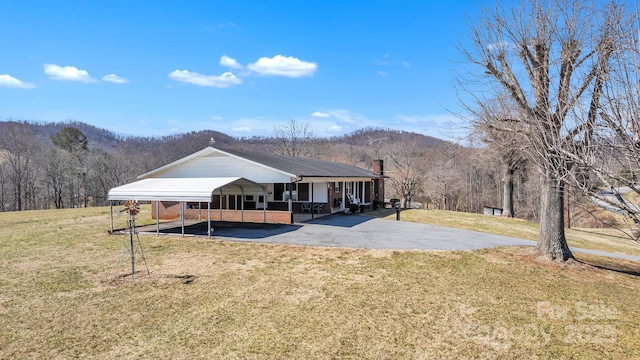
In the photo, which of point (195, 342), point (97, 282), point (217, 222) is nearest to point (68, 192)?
point (217, 222)

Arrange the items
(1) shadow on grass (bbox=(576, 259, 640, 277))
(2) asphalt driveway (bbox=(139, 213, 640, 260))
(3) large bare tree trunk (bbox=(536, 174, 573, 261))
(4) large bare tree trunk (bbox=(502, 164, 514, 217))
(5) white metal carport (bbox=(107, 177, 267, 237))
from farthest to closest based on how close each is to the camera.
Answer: (4) large bare tree trunk (bbox=(502, 164, 514, 217)) < (5) white metal carport (bbox=(107, 177, 267, 237)) < (2) asphalt driveway (bbox=(139, 213, 640, 260)) < (1) shadow on grass (bbox=(576, 259, 640, 277)) < (3) large bare tree trunk (bbox=(536, 174, 573, 261))

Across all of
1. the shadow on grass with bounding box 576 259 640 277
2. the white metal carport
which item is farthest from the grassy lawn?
the white metal carport

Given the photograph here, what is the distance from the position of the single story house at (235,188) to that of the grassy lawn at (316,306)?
4.37 metres

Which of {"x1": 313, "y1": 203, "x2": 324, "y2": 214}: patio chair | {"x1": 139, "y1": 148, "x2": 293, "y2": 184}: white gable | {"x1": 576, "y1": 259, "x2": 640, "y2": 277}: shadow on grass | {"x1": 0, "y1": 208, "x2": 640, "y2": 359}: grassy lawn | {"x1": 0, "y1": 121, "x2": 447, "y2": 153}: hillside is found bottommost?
{"x1": 576, "y1": 259, "x2": 640, "y2": 277}: shadow on grass

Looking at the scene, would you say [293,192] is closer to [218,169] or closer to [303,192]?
[303,192]

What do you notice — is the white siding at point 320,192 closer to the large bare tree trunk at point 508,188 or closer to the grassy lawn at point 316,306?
the grassy lawn at point 316,306

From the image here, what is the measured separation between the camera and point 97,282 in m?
8.39

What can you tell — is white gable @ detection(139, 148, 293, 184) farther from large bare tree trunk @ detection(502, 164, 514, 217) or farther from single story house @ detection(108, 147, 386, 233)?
large bare tree trunk @ detection(502, 164, 514, 217)

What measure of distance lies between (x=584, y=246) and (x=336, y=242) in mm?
11639

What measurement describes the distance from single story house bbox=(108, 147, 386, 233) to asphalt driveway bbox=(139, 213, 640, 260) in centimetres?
141

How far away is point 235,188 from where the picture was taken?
63.3ft

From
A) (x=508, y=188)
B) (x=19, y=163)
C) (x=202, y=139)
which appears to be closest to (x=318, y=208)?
(x=508, y=188)

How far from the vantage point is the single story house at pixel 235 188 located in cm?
1541

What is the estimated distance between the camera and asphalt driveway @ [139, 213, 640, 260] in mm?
12664
